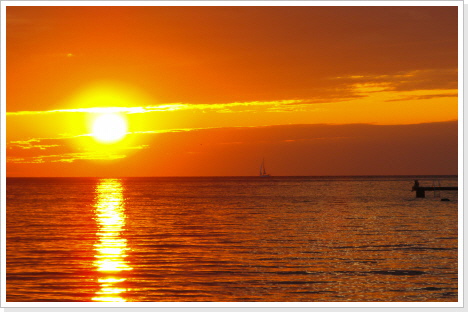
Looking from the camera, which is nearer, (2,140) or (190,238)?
(2,140)

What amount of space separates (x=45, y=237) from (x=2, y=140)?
26.7 m

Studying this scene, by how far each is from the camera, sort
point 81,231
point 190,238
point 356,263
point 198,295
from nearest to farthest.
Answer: point 198,295, point 356,263, point 190,238, point 81,231

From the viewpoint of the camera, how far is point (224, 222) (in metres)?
47.0

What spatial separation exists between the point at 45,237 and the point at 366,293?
2273 centimetres

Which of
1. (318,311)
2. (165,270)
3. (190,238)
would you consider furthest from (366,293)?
(190,238)

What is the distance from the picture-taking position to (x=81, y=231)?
134 ft

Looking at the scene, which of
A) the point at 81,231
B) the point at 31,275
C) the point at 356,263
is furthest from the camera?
the point at 81,231

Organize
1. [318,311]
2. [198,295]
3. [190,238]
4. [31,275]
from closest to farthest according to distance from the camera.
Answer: [318,311], [198,295], [31,275], [190,238]

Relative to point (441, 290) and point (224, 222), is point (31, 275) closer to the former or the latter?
point (441, 290)

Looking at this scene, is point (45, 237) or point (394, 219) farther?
point (394, 219)

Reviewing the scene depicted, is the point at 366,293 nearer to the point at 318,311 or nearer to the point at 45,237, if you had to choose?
the point at 318,311

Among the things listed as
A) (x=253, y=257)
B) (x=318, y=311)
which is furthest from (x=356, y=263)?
(x=318, y=311)

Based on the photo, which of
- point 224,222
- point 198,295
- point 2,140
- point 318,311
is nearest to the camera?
point 318,311

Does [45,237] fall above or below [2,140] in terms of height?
below
